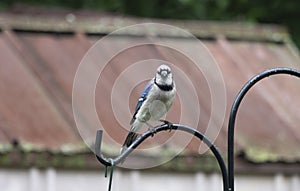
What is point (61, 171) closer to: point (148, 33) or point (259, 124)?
point (259, 124)

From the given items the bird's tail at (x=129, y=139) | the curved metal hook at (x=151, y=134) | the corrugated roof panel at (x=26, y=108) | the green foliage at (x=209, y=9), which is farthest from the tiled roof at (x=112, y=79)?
the curved metal hook at (x=151, y=134)

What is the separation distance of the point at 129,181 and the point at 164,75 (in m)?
2.74

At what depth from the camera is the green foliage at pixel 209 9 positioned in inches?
508

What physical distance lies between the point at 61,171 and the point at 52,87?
1063mm

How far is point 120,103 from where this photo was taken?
24.7ft

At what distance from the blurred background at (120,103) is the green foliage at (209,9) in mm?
2775

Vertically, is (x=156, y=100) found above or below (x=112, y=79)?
below

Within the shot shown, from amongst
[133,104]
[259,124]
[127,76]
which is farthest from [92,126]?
[259,124]

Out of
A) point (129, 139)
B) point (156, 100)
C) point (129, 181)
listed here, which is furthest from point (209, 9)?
point (129, 139)

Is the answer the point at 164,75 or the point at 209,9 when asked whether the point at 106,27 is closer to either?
the point at 209,9

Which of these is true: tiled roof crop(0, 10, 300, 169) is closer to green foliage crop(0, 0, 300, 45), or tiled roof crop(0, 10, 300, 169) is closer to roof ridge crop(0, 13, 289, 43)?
roof ridge crop(0, 13, 289, 43)

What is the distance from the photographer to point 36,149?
707 centimetres

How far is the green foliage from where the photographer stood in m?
12.9

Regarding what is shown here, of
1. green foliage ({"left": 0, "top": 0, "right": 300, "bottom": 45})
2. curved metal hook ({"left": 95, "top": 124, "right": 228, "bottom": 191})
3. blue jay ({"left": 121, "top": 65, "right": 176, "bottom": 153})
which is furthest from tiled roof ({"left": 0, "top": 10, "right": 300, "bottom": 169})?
curved metal hook ({"left": 95, "top": 124, "right": 228, "bottom": 191})
